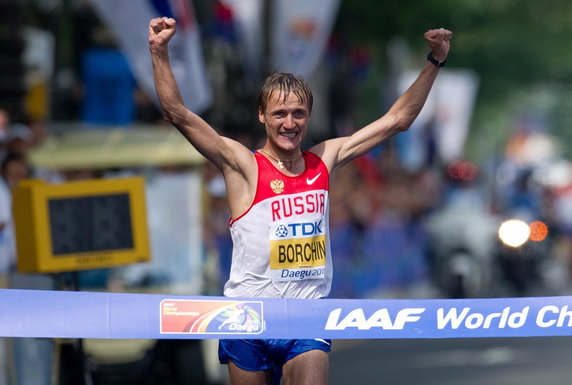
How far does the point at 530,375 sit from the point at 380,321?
6.83m

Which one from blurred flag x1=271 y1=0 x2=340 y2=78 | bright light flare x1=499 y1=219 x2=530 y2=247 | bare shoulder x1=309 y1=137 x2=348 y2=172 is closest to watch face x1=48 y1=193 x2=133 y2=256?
bright light flare x1=499 y1=219 x2=530 y2=247

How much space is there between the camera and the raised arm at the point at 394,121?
7008 mm

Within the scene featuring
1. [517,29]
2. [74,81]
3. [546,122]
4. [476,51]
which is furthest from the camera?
[546,122]

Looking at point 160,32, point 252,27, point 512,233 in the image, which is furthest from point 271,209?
point 252,27

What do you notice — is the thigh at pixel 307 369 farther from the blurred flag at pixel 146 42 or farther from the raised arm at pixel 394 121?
the blurred flag at pixel 146 42

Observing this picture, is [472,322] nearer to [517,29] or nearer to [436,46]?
[436,46]

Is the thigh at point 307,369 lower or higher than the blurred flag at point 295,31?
lower

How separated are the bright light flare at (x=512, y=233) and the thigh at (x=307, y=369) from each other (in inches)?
128

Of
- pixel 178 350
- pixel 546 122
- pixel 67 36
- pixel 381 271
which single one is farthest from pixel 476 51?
pixel 546 122

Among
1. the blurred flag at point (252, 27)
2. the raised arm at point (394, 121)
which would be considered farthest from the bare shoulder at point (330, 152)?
the blurred flag at point (252, 27)

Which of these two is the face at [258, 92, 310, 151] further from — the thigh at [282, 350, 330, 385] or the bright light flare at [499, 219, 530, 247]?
the bright light flare at [499, 219, 530, 247]

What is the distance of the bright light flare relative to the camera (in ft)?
31.9

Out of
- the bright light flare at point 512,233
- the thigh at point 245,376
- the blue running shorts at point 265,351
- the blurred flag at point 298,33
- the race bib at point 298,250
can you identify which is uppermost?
the blurred flag at point 298,33

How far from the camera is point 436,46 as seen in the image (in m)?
7.09
